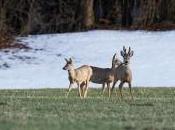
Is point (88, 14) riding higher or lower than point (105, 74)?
higher

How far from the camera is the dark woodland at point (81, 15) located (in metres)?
44.8

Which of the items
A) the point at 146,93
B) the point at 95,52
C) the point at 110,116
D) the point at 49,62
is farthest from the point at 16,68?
the point at 110,116

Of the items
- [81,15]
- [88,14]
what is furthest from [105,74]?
[81,15]

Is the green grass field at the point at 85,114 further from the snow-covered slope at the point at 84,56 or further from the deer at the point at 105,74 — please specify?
the snow-covered slope at the point at 84,56

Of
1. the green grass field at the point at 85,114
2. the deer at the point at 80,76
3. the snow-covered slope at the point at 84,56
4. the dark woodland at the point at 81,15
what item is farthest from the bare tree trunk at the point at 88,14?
the green grass field at the point at 85,114

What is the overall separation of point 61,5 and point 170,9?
6.61 m

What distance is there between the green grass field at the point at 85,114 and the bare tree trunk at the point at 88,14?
77.9 ft

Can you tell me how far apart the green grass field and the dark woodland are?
24000 millimetres

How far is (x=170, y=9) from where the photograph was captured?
4553 centimetres

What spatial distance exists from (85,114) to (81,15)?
2961cm

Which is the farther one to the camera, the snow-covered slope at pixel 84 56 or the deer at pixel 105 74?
the snow-covered slope at pixel 84 56

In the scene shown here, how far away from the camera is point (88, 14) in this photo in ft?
149

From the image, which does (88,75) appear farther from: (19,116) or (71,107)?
(19,116)

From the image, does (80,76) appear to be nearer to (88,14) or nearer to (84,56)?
(84,56)
